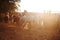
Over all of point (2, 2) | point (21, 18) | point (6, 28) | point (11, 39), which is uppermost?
point (2, 2)

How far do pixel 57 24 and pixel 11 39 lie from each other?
0.66 metres

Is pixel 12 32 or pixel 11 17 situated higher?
pixel 11 17

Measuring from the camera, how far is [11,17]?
2287mm

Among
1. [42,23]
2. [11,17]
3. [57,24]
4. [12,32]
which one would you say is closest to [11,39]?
[12,32]

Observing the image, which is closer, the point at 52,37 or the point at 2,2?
the point at 52,37

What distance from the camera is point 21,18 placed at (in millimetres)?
2260

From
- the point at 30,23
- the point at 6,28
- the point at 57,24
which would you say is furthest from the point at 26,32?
the point at 57,24

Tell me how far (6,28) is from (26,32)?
0.30 m

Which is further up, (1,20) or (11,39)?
(1,20)

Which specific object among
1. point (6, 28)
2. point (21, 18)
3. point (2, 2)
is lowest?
point (6, 28)

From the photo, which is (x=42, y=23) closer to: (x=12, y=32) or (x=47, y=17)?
(x=47, y=17)

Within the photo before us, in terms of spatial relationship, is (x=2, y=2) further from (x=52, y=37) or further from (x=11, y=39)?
(x=52, y=37)

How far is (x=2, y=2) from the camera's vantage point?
7.72 ft

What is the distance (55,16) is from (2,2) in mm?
794
